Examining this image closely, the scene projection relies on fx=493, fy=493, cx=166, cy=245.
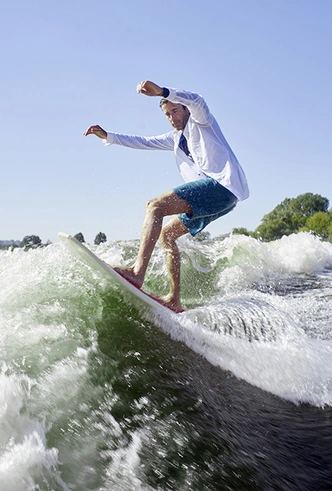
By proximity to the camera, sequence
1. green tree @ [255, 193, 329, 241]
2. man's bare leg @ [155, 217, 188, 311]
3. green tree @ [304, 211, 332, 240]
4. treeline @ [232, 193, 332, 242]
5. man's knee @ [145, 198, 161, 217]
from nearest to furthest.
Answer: man's knee @ [145, 198, 161, 217]
man's bare leg @ [155, 217, 188, 311]
green tree @ [304, 211, 332, 240]
treeline @ [232, 193, 332, 242]
green tree @ [255, 193, 329, 241]

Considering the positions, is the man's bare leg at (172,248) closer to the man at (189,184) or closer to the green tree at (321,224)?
the man at (189,184)

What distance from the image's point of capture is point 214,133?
470 centimetres

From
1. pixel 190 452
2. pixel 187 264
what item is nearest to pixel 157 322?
pixel 190 452

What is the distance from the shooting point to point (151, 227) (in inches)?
177

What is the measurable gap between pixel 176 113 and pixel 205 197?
92 cm

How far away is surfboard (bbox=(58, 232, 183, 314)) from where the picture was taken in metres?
3.75

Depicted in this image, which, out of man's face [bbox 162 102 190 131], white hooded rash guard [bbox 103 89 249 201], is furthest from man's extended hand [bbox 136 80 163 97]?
man's face [bbox 162 102 190 131]

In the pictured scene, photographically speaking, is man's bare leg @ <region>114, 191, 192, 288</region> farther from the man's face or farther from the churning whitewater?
the man's face

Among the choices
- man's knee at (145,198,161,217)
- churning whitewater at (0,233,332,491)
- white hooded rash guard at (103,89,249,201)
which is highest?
white hooded rash guard at (103,89,249,201)

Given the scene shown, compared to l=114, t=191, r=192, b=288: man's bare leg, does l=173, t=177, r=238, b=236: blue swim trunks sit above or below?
above

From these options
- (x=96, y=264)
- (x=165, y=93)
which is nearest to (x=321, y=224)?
(x=165, y=93)

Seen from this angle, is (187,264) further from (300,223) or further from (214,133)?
(300,223)

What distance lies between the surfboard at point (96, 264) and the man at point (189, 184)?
34cm

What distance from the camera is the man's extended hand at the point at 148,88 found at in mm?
4172
